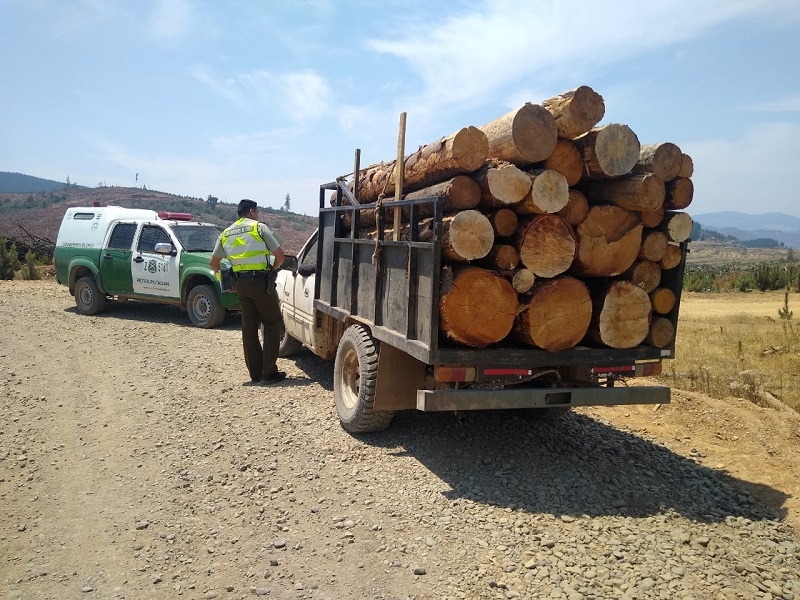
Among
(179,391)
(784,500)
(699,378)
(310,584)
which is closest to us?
(310,584)

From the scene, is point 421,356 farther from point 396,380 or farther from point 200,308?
point 200,308

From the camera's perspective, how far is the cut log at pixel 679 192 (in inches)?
181

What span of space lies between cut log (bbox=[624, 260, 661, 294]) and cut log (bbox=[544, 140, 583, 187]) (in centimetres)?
85

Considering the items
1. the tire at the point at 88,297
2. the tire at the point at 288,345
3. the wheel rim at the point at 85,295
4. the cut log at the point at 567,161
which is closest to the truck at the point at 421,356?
the cut log at the point at 567,161

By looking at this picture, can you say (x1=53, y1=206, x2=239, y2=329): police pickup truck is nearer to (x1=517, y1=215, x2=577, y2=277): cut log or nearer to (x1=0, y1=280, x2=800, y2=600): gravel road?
(x1=0, y1=280, x2=800, y2=600): gravel road

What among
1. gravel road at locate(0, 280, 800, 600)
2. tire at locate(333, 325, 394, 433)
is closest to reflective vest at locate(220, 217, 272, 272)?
gravel road at locate(0, 280, 800, 600)

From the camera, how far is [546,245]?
4.29 m

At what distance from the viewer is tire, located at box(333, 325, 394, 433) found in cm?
511

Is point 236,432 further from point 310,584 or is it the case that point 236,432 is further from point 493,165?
point 493,165

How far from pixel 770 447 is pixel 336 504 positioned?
3.93 meters

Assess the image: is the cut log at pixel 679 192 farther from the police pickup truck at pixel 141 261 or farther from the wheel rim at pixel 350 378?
the police pickup truck at pixel 141 261

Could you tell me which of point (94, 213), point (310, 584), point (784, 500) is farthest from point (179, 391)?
point (94, 213)

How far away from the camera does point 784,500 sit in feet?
14.9

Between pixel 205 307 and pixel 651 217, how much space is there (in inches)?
308
